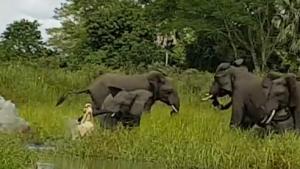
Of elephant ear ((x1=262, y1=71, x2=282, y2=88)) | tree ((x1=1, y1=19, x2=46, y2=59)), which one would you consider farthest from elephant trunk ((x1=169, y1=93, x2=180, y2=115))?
tree ((x1=1, y1=19, x2=46, y2=59))

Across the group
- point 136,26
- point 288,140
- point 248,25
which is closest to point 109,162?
point 288,140

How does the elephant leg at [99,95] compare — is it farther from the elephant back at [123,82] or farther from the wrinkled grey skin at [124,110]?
the wrinkled grey skin at [124,110]

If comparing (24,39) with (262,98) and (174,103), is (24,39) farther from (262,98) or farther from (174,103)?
(262,98)

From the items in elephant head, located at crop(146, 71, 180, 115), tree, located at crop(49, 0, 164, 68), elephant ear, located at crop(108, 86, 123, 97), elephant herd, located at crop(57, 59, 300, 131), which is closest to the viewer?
elephant herd, located at crop(57, 59, 300, 131)

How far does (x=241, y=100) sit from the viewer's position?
57.5 ft

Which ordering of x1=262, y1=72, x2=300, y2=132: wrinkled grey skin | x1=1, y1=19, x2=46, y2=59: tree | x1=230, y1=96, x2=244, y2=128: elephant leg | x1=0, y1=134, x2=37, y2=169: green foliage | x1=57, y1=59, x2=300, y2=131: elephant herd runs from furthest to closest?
1. x1=1, y1=19, x2=46, y2=59: tree
2. x1=230, y1=96, x2=244, y2=128: elephant leg
3. x1=57, y1=59, x2=300, y2=131: elephant herd
4. x1=262, y1=72, x2=300, y2=132: wrinkled grey skin
5. x1=0, y1=134, x2=37, y2=169: green foliage

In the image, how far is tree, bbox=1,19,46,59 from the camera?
44.8 m

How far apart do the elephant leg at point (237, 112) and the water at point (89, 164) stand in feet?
13.5

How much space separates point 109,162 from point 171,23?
88.2 feet

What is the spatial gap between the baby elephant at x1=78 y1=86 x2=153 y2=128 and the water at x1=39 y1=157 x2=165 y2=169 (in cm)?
313

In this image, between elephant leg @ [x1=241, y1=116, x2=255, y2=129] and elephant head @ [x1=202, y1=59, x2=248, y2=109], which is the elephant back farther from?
elephant leg @ [x1=241, y1=116, x2=255, y2=129]

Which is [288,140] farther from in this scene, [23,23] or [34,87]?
[23,23]

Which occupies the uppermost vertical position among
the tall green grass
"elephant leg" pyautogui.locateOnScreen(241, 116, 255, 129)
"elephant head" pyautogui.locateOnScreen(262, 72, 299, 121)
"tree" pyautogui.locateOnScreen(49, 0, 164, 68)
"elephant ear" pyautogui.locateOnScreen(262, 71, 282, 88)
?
"tree" pyautogui.locateOnScreen(49, 0, 164, 68)

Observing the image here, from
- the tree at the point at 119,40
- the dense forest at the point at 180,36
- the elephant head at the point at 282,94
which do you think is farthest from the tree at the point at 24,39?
the elephant head at the point at 282,94
